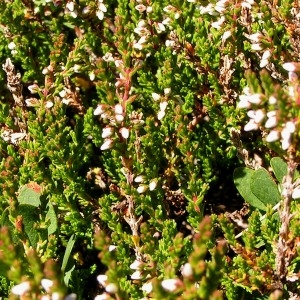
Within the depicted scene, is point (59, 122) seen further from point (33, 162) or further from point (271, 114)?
point (271, 114)

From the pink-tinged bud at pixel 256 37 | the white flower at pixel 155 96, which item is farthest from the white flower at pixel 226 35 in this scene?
the white flower at pixel 155 96

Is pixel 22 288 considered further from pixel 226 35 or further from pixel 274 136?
pixel 226 35

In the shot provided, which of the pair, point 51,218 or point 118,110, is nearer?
point 118,110

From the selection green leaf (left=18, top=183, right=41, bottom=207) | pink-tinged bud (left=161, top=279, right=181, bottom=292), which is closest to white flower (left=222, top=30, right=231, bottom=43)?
green leaf (left=18, top=183, right=41, bottom=207)

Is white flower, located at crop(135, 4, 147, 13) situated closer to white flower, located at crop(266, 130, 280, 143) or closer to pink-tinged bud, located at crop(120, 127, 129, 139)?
pink-tinged bud, located at crop(120, 127, 129, 139)

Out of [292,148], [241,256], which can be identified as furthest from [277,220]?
[292,148]

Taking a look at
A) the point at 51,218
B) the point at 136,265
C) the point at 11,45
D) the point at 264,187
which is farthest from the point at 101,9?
the point at 136,265

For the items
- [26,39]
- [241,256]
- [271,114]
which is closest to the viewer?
[271,114]
